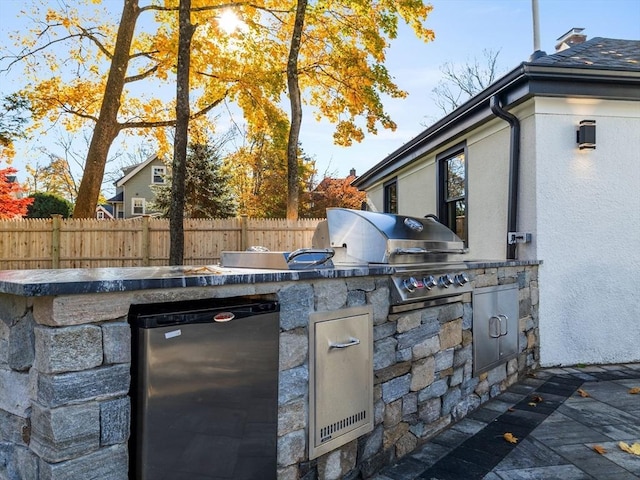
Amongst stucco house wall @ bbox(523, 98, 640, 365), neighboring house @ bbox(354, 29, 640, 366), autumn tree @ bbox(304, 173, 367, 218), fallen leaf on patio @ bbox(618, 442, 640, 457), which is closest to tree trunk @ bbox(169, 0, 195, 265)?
neighboring house @ bbox(354, 29, 640, 366)

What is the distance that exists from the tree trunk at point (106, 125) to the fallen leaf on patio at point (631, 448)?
9899 millimetres

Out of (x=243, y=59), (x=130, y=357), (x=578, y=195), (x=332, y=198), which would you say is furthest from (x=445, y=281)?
(x=332, y=198)

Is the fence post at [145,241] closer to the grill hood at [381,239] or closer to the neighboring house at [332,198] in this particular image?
the grill hood at [381,239]

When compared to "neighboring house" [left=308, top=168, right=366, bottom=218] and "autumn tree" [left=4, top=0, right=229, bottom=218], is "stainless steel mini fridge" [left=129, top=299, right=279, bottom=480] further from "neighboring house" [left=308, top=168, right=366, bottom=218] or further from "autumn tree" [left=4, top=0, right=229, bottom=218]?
"neighboring house" [left=308, top=168, right=366, bottom=218]

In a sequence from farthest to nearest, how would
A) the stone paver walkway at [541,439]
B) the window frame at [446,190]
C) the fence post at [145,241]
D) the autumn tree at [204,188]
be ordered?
the autumn tree at [204,188] → the fence post at [145,241] → the window frame at [446,190] → the stone paver walkway at [541,439]

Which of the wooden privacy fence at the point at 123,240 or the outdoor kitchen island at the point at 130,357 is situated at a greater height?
the wooden privacy fence at the point at 123,240

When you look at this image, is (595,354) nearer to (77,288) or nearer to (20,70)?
(77,288)

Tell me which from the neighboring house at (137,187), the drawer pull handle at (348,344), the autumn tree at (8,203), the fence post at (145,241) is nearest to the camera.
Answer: the drawer pull handle at (348,344)

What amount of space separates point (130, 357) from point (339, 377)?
1.03 metres

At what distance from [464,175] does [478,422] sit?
3.83m

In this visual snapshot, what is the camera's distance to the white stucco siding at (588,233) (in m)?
4.52

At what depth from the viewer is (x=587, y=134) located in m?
4.43

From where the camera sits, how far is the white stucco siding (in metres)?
4.52

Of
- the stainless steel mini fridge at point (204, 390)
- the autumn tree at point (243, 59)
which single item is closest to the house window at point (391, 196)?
the autumn tree at point (243, 59)
